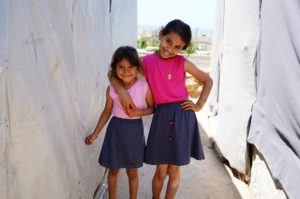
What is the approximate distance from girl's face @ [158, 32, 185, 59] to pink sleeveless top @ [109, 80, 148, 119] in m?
0.23

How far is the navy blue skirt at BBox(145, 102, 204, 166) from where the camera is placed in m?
2.00

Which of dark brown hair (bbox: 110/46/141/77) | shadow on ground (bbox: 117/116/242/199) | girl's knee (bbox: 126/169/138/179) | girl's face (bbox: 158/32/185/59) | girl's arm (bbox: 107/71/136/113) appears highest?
girl's face (bbox: 158/32/185/59)

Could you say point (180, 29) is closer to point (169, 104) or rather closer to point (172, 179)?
point (169, 104)

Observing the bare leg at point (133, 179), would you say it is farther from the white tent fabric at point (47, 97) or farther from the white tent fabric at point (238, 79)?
the white tent fabric at point (238, 79)

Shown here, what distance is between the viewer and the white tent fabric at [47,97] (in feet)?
3.55

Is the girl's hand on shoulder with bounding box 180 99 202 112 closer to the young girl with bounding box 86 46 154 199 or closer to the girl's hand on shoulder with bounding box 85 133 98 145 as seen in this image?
the young girl with bounding box 86 46 154 199

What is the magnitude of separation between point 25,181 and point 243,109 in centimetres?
205

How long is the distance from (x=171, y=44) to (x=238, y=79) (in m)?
1.27

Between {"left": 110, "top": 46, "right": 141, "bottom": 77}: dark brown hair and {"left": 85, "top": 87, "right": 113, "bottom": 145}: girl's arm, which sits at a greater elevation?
{"left": 110, "top": 46, "right": 141, "bottom": 77}: dark brown hair

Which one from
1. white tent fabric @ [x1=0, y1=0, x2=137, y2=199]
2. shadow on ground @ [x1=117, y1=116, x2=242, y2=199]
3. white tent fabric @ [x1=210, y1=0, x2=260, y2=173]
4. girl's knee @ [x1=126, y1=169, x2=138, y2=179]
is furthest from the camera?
shadow on ground @ [x1=117, y1=116, x2=242, y2=199]

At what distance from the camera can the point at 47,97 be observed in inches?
54.9

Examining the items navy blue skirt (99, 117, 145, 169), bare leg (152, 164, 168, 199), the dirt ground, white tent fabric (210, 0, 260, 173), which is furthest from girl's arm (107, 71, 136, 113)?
white tent fabric (210, 0, 260, 173)

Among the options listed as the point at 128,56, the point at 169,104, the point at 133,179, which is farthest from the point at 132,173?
the point at 128,56

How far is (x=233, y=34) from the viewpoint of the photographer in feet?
10.4
